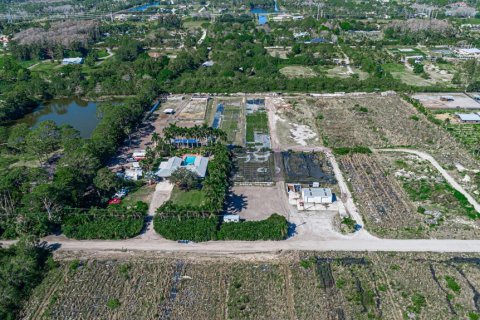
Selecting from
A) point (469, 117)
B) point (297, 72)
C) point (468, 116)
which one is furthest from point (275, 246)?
point (297, 72)

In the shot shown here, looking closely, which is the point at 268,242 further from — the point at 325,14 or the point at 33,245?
the point at 325,14

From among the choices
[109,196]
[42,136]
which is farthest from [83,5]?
[109,196]

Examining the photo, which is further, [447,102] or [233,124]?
[447,102]

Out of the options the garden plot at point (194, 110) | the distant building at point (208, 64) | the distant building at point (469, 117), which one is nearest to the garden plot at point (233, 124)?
the garden plot at point (194, 110)

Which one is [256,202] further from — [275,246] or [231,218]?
[275,246]

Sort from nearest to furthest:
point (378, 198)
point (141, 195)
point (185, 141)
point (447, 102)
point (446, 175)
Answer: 1. point (378, 198)
2. point (141, 195)
3. point (446, 175)
4. point (185, 141)
5. point (447, 102)

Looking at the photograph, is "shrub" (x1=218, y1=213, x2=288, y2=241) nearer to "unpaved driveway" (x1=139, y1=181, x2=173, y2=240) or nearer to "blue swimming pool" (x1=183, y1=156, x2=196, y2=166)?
"unpaved driveway" (x1=139, y1=181, x2=173, y2=240)

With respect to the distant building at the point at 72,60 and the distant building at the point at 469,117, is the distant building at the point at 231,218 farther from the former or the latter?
the distant building at the point at 72,60
